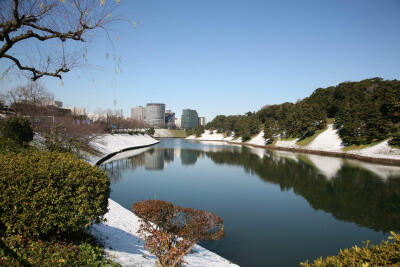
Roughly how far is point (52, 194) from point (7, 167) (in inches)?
44.5

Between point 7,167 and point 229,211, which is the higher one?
point 7,167

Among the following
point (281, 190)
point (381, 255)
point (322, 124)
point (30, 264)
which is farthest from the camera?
point (322, 124)

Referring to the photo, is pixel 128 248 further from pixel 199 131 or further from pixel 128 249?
pixel 199 131

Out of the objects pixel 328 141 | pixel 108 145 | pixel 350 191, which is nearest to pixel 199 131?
pixel 108 145

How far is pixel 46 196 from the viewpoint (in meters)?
4.87

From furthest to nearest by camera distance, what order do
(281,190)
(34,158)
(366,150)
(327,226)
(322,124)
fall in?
(322,124), (366,150), (281,190), (327,226), (34,158)

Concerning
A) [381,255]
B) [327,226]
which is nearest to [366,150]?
[327,226]

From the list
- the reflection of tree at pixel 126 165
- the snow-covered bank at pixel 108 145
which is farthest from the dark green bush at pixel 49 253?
the snow-covered bank at pixel 108 145

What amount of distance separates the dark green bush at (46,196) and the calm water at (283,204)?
5805 millimetres

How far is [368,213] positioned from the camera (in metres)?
13.3

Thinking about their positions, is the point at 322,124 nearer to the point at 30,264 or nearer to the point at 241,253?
the point at 241,253

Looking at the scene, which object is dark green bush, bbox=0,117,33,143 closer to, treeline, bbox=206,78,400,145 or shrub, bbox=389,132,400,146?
shrub, bbox=389,132,400,146

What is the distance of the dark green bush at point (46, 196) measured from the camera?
476 cm

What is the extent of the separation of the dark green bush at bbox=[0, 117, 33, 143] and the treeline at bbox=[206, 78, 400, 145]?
42.9m
